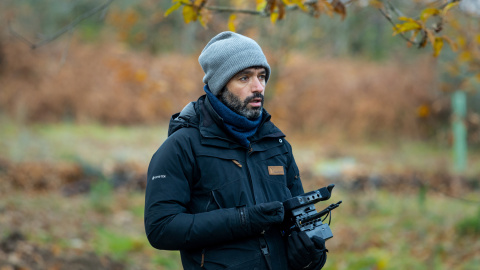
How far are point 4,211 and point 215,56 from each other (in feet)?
18.5

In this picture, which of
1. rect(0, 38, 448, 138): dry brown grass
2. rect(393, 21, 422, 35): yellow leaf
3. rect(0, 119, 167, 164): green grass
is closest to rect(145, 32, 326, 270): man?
rect(393, 21, 422, 35): yellow leaf

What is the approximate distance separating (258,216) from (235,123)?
47 cm

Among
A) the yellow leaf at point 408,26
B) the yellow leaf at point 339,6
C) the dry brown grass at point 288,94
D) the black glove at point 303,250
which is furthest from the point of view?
the dry brown grass at point 288,94

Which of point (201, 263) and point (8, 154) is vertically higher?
point (8, 154)

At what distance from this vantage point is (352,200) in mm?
9008

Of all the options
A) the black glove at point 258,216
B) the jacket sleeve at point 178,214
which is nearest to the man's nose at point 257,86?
the jacket sleeve at point 178,214

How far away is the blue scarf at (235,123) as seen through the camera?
2559 millimetres

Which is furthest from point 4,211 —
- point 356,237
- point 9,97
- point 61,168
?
point 9,97

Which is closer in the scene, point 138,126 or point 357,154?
point 357,154

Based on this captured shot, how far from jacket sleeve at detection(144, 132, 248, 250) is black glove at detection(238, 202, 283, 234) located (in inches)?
1.0

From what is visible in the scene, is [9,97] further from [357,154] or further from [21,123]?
[357,154]

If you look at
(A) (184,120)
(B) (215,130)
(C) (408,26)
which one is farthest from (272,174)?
(C) (408,26)

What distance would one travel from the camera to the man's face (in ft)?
8.64

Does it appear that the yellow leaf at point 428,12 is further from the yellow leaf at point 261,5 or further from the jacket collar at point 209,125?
the jacket collar at point 209,125
